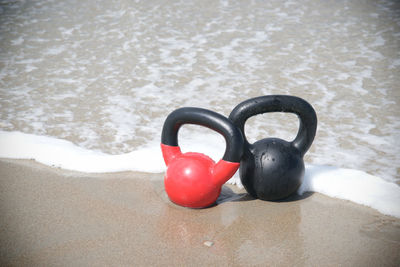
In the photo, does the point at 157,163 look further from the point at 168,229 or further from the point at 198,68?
the point at 198,68

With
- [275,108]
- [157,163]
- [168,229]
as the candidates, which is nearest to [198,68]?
[157,163]

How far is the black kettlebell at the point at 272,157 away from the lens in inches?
117

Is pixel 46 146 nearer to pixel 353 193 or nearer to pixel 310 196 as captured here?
pixel 310 196

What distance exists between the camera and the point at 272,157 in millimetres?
2982

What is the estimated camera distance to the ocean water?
4117mm

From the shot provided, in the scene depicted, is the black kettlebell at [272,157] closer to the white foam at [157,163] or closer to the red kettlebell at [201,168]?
the red kettlebell at [201,168]

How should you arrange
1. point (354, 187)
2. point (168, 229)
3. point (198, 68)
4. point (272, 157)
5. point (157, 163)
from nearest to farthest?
point (168, 229) → point (272, 157) → point (354, 187) → point (157, 163) → point (198, 68)

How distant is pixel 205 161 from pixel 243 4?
690 cm

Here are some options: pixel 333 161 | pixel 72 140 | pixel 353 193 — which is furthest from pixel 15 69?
pixel 353 193

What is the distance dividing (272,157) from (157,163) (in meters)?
1.15

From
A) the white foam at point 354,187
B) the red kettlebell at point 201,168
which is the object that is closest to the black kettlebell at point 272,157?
the red kettlebell at point 201,168

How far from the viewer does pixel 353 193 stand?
128 inches

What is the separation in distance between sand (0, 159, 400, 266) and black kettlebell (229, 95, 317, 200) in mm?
182

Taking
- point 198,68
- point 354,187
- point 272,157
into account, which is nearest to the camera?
point 272,157
